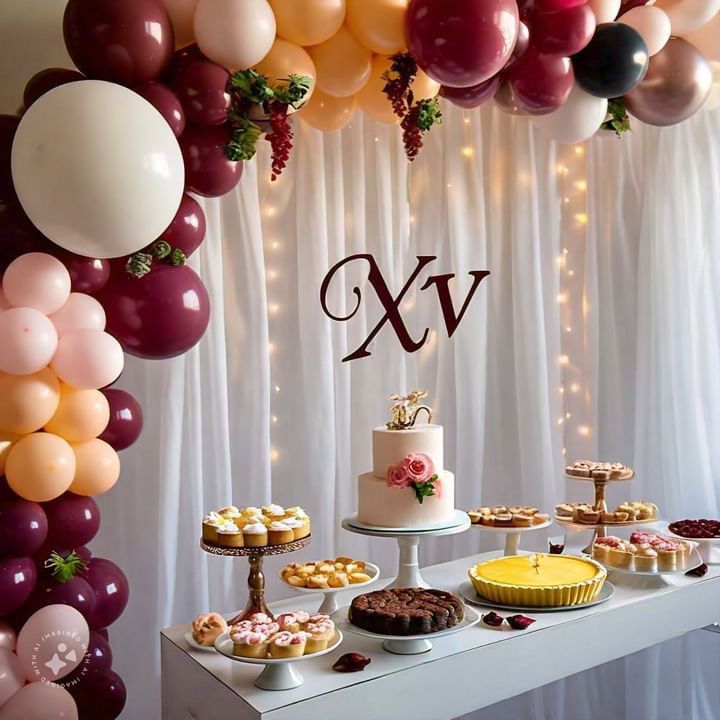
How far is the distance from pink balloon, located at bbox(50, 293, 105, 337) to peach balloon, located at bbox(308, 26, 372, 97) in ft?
2.72

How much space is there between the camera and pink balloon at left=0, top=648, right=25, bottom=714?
166cm

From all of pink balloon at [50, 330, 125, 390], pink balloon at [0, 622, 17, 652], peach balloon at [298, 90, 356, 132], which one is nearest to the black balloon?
peach balloon at [298, 90, 356, 132]

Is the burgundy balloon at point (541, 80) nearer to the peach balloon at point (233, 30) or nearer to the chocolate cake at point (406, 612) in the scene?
the peach balloon at point (233, 30)

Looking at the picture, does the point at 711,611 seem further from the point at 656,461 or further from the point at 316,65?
the point at 316,65

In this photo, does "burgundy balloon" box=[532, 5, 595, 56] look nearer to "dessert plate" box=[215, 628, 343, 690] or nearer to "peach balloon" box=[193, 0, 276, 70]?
"peach balloon" box=[193, 0, 276, 70]

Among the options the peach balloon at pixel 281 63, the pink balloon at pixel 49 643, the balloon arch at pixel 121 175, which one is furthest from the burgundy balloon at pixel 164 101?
the pink balloon at pixel 49 643

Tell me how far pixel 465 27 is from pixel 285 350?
1.21m

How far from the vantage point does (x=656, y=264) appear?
Result: 125 inches

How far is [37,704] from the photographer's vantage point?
1679 mm

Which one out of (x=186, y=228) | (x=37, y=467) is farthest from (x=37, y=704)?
(x=186, y=228)

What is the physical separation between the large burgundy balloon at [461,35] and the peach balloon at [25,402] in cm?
113

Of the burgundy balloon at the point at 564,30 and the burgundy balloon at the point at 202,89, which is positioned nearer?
the burgundy balloon at the point at 202,89

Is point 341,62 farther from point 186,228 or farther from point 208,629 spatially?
point 208,629

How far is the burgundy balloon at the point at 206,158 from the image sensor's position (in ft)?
6.28
